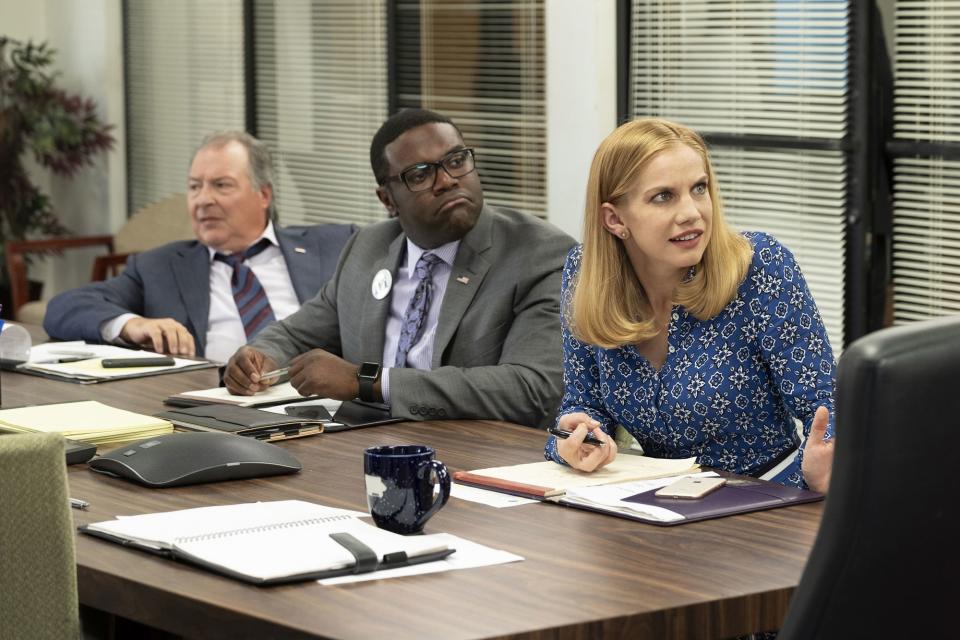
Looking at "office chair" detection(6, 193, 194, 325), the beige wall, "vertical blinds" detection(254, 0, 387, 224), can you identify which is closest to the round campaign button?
"vertical blinds" detection(254, 0, 387, 224)

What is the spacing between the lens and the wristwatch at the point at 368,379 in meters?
2.81

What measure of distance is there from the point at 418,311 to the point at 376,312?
0.11 m

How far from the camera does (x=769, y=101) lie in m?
4.43

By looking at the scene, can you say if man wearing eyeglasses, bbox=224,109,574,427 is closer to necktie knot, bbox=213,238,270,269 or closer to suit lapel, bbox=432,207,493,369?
suit lapel, bbox=432,207,493,369

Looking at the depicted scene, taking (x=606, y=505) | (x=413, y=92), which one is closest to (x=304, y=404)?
(x=606, y=505)

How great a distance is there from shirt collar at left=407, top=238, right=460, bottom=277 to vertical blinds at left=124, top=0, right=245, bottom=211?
3667 millimetres

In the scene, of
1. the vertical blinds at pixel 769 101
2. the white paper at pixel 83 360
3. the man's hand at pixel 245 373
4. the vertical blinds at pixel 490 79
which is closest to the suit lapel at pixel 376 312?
the man's hand at pixel 245 373

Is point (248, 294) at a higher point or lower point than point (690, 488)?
higher

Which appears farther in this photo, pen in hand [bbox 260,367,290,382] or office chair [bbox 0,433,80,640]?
pen in hand [bbox 260,367,290,382]

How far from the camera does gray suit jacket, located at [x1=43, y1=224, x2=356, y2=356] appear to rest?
409 centimetres

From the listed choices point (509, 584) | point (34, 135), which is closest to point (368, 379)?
point (509, 584)

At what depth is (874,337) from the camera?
3.93 feet

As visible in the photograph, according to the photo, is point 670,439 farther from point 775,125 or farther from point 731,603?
point 775,125

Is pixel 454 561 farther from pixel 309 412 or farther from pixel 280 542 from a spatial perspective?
pixel 309 412
